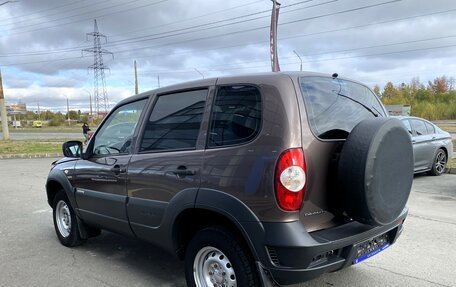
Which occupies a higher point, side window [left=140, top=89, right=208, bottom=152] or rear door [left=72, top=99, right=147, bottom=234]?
side window [left=140, top=89, right=208, bottom=152]

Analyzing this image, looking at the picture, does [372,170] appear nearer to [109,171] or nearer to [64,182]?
[109,171]

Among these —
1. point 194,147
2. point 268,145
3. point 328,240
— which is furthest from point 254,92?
point 328,240

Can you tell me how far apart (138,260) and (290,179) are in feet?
8.42

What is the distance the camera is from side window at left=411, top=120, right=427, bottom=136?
979 centimetres

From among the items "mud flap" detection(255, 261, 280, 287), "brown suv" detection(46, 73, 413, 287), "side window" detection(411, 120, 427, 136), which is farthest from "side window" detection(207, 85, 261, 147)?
"side window" detection(411, 120, 427, 136)

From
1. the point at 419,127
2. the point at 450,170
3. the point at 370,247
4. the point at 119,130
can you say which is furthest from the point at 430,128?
the point at 119,130

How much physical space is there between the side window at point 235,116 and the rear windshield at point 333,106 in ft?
1.28

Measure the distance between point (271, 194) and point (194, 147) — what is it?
0.85 meters

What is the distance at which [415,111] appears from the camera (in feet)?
222

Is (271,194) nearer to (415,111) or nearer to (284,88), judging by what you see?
(284,88)

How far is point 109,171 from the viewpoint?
13.6 feet

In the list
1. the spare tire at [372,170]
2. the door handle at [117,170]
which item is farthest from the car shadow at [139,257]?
the spare tire at [372,170]

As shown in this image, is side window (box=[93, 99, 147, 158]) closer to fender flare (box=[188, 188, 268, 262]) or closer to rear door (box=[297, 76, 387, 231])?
fender flare (box=[188, 188, 268, 262])

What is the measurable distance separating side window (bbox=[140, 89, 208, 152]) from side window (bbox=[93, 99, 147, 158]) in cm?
28
